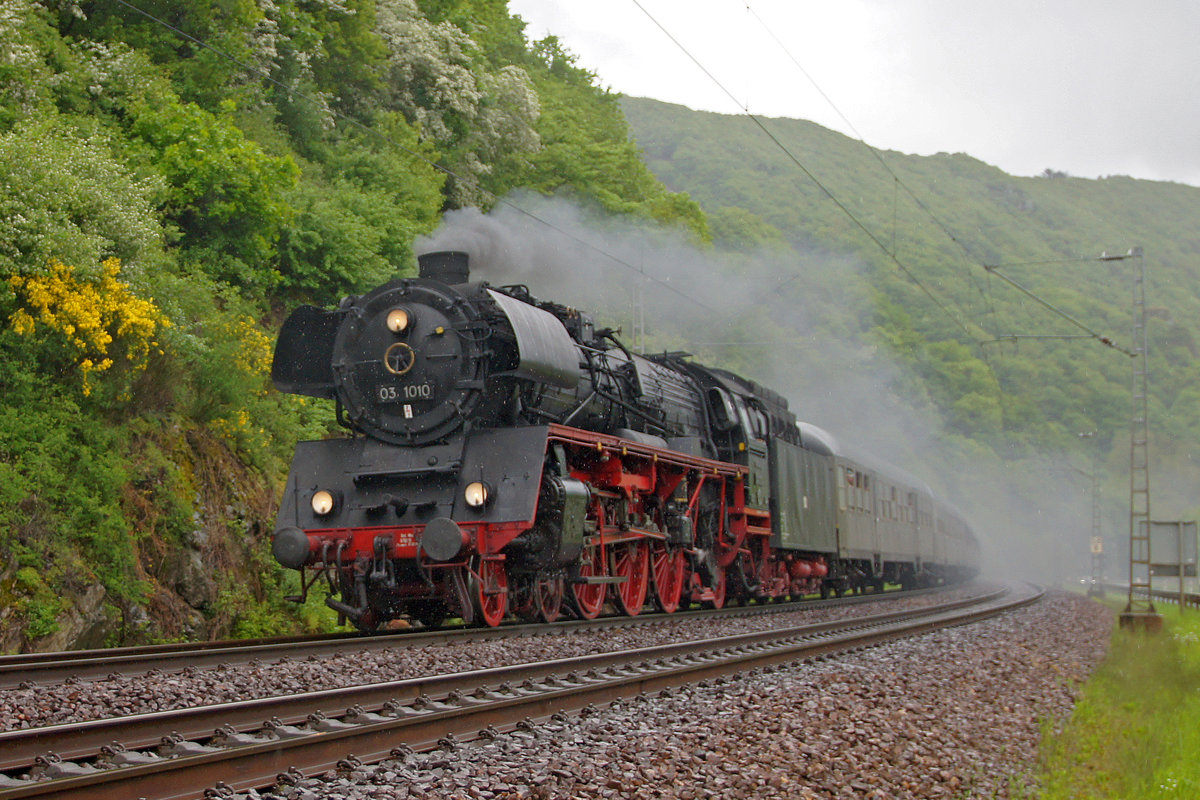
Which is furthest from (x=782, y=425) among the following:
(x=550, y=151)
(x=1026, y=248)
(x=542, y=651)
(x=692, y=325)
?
(x=1026, y=248)

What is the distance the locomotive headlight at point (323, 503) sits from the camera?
1016 centimetres

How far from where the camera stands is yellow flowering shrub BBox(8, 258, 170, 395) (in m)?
10.7

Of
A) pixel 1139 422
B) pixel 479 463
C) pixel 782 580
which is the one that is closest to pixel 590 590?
pixel 479 463

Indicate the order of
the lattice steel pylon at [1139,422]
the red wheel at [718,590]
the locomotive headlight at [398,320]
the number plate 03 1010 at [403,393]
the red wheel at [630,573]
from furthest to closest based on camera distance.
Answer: the lattice steel pylon at [1139,422] → the red wheel at [718,590] → the red wheel at [630,573] → the locomotive headlight at [398,320] → the number plate 03 1010 at [403,393]

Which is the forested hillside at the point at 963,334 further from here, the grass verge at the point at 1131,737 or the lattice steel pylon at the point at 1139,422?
the grass verge at the point at 1131,737

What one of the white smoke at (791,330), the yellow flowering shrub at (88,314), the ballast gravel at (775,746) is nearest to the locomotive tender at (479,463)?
the yellow flowering shrub at (88,314)

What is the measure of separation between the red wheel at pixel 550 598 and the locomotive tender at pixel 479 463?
0.9 inches

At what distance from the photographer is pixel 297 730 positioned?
5.10 m

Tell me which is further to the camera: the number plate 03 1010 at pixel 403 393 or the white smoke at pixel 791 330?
the white smoke at pixel 791 330

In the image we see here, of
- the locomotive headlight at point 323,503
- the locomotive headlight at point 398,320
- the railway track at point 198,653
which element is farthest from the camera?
the locomotive headlight at point 398,320

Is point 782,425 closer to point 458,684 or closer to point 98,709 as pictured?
point 458,684

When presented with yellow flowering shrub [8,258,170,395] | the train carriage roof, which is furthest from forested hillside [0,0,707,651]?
the train carriage roof

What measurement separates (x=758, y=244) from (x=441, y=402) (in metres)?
44.7

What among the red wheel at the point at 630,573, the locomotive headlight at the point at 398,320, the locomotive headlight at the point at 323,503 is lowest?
the red wheel at the point at 630,573
